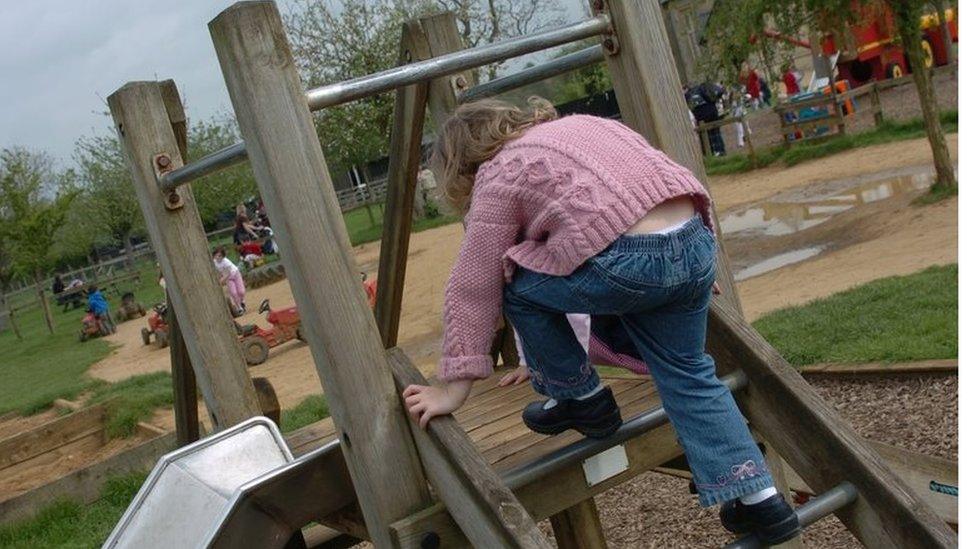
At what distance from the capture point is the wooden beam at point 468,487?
2340 mm

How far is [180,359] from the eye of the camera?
4.27 meters

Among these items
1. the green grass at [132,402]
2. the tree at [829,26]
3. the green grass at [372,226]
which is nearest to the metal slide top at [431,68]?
the green grass at [132,402]

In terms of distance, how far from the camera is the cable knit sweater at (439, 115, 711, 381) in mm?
2451

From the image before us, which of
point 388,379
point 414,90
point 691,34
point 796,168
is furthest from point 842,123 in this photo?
point 388,379

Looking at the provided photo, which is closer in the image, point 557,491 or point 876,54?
point 557,491

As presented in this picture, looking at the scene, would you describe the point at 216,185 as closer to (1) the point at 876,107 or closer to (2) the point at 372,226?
(2) the point at 372,226

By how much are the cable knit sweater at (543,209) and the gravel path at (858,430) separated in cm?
303

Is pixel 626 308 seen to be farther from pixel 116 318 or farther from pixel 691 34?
pixel 691 34

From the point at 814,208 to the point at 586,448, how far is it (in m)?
13.3

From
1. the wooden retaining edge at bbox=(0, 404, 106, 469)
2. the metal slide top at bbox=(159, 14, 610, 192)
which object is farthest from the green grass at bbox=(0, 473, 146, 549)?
the metal slide top at bbox=(159, 14, 610, 192)

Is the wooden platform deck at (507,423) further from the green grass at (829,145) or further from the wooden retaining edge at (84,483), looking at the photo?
the green grass at (829,145)

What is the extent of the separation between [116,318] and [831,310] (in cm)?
2465

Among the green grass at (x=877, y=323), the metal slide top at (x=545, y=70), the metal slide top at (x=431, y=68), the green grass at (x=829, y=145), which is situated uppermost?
the metal slide top at (x=431, y=68)

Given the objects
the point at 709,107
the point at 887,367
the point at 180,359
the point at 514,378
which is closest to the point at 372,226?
the point at 709,107
